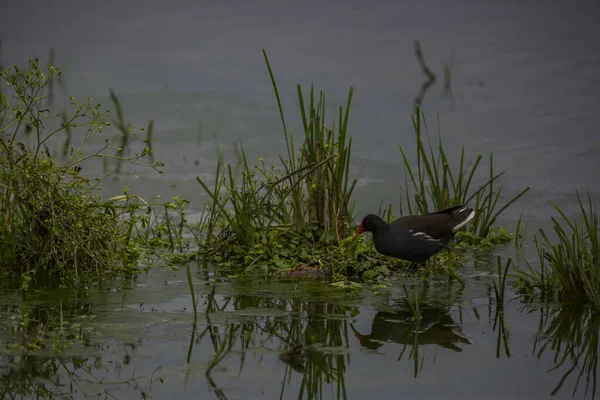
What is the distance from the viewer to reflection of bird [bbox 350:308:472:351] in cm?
575

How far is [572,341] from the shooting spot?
18.8 feet

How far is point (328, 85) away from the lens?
13.4m

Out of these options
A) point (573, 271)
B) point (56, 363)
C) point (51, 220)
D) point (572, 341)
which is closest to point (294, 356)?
point (56, 363)

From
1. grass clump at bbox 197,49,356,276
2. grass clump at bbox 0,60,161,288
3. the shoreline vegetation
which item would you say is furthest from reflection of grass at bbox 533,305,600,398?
grass clump at bbox 0,60,161,288

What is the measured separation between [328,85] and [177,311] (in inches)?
295

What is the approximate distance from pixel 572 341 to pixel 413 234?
203 cm

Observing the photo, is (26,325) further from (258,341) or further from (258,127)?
(258,127)

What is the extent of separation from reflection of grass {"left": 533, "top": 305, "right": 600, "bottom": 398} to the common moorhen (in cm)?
135

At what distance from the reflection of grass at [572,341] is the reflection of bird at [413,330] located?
543 mm

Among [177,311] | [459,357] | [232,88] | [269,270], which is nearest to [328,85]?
[232,88]

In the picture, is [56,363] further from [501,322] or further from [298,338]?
[501,322]

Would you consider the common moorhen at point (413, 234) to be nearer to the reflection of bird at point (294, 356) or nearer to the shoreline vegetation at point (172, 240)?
the shoreline vegetation at point (172, 240)

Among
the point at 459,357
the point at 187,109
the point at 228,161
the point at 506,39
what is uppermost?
the point at 506,39

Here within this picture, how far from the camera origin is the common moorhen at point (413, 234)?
743 cm
